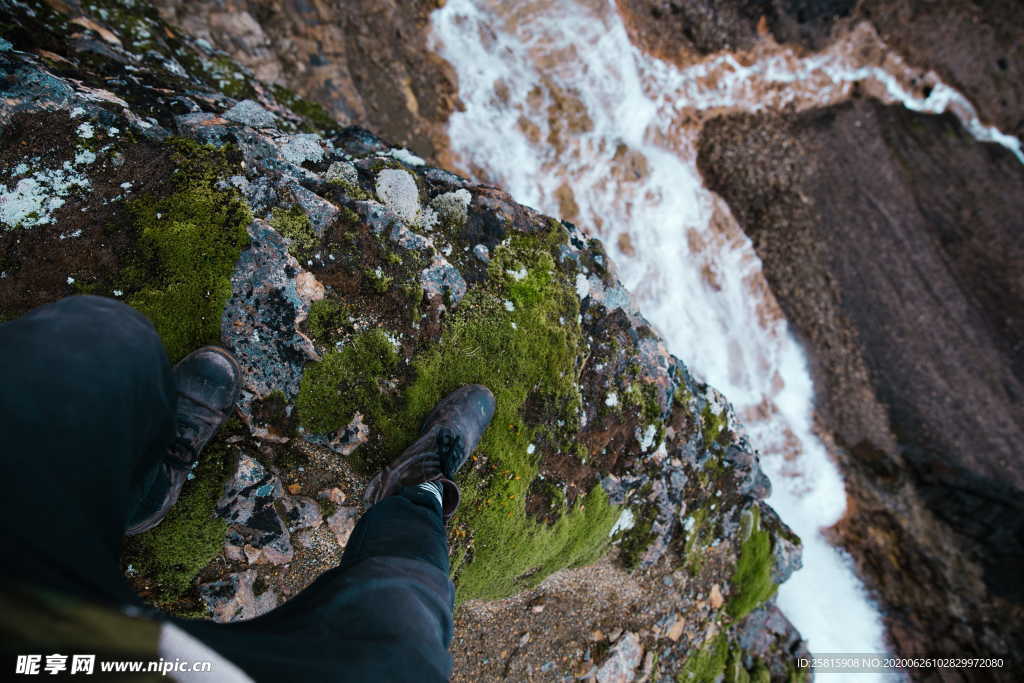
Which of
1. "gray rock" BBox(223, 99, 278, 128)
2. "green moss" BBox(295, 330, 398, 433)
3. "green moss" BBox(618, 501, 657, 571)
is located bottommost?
"green moss" BBox(618, 501, 657, 571)

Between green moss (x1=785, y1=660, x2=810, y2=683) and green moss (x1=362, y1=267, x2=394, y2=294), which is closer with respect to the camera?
green moss (x1=362, y1=267, x2=394, y2=294)

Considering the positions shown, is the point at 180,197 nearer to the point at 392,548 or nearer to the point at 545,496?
the point at 392,548

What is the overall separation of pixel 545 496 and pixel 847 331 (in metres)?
7.51

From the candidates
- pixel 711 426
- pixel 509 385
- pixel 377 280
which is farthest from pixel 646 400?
pixel 377 280

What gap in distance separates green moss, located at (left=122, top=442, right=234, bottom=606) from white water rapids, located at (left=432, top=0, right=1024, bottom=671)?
4590 millimetres

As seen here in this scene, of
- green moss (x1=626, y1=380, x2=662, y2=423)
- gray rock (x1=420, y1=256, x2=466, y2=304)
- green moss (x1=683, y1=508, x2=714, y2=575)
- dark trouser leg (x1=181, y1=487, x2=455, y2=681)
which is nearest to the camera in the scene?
dark trouser leg (x1=181, y1=487, x2=455, y2=681)

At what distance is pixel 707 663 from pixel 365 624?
Result: 196 inches

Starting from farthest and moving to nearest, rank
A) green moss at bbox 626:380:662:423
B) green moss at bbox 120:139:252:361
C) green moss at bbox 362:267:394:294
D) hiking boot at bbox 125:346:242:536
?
green moss at bbox 626:380:662:423
green moss at bbox 362:267:394:294
green moss at bbox 120:139:252:361
hiking boot at bbox 125:346:242:536

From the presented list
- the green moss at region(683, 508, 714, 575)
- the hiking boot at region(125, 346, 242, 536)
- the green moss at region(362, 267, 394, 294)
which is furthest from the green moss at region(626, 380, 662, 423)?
the hiking boot at region(125, 346, 242, 536)

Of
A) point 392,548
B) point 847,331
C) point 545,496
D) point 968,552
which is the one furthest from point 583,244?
point 968,552

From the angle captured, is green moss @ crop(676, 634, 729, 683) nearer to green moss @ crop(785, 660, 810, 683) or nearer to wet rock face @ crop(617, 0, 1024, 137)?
green moss @ crop(785, 660, 810, 683)

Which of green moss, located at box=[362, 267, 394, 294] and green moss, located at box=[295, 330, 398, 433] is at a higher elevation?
green moss, located at box=[362, 267, 394, 294]

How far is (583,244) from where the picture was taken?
4.31 m

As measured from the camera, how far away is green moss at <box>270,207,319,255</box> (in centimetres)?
→ 326
